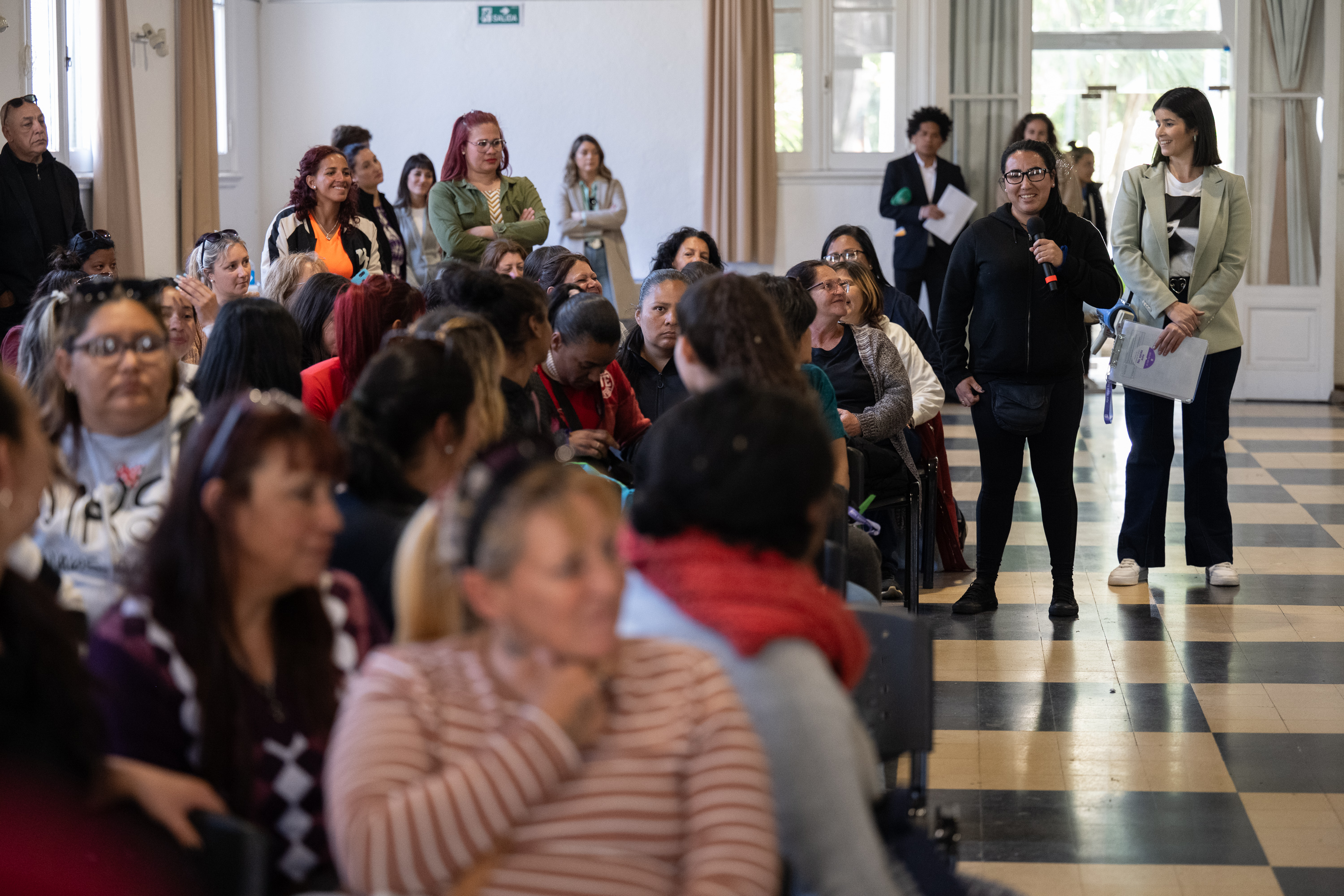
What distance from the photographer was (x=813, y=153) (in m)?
9.54

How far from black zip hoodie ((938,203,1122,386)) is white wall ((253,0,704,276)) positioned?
5.49 m

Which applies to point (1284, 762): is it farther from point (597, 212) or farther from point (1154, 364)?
point (597, 212)

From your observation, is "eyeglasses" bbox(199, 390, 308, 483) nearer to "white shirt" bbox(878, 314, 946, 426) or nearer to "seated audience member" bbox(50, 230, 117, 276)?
"white shirt" bbox(878, 314, 946, 426)

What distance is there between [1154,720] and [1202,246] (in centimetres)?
184

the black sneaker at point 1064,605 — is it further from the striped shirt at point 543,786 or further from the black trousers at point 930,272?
the black trousers at point 930,272

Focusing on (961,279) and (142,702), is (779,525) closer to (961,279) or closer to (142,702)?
(142,702)

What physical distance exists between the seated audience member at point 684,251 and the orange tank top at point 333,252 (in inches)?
47.5

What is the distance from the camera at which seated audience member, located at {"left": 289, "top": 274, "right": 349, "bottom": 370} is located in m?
3.82

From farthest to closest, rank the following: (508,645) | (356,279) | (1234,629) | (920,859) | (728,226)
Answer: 1. (728,226)
2. (356,279)
3. (1234,629)
4. (920,859)
5. (508,645)

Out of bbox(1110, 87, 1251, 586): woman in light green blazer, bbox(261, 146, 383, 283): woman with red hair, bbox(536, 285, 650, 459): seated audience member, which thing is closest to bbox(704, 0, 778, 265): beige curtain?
bbox(261, 146, 383, 283): woman with red hair

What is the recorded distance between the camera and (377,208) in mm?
6406

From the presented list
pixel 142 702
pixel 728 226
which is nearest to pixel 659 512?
pixel 142 702

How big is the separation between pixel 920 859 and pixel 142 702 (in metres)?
0.93

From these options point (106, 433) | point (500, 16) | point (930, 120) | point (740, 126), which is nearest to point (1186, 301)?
point (106, 433)
